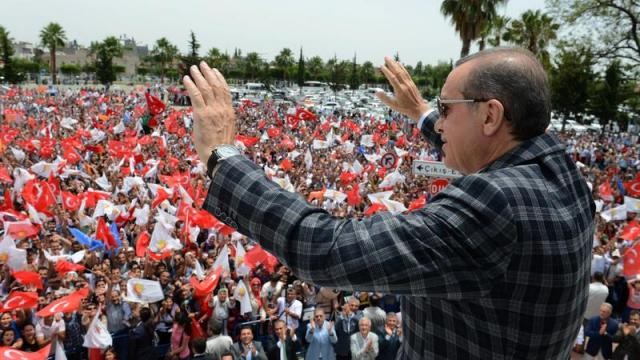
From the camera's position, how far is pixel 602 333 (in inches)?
310

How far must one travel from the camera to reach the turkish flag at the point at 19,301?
6.60 meters

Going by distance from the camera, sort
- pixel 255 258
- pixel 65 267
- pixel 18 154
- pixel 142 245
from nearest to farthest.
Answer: pixel 65 267 → pixel 255 258 → pixel 142 245 → pixel 18 154

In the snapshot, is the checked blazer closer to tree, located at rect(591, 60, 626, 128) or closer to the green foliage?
the green foliage

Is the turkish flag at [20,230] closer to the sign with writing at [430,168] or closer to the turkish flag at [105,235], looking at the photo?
the turkish flag at [105,235]

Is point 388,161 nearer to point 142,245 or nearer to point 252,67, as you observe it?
point 142,245

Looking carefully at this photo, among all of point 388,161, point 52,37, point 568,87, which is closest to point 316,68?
point 52,37

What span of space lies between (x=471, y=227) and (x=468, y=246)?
0.13 feet

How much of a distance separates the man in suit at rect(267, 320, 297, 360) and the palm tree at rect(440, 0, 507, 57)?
2414 centimetres

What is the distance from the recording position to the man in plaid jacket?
3.53ft

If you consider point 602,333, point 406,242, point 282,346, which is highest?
point 406,242

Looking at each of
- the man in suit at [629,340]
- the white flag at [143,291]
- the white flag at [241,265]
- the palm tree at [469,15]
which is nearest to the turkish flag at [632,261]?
the man in suit at [629,340]

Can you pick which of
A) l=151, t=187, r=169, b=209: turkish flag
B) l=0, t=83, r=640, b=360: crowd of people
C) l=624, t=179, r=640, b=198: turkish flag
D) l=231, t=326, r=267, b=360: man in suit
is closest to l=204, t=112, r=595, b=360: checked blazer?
l=0, t=83, r=640, b=360: crowd of people

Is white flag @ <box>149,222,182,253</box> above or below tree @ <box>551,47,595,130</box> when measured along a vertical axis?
below

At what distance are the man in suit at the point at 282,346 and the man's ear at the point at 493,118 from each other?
270 inches
